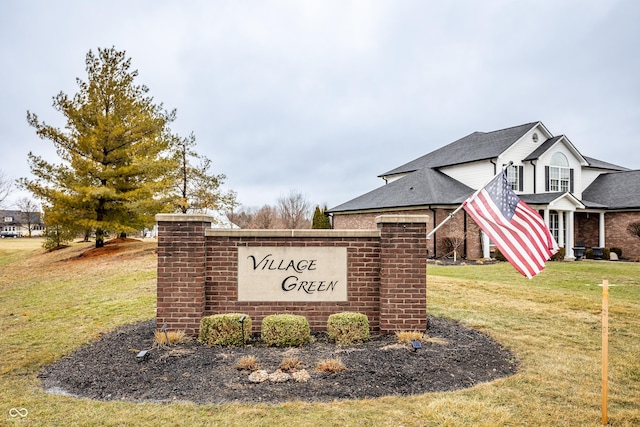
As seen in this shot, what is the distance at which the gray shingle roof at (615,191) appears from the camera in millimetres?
23609

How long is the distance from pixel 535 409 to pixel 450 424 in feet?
3.34

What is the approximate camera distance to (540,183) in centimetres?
2388

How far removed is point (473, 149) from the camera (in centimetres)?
2588

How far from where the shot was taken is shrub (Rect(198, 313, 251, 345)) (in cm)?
608

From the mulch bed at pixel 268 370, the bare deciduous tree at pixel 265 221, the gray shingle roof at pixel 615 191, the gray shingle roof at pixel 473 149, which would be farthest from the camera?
the bare deciduous tree at pixel 265 221

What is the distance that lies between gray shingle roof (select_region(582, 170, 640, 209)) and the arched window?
169cm

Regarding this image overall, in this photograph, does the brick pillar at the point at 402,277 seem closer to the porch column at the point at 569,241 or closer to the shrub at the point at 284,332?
the shrub at the point at 284,332

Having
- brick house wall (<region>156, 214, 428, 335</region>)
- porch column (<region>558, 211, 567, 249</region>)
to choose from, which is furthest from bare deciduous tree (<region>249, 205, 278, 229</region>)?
brick house wall (<region>156, 214, 428, 335</region>)

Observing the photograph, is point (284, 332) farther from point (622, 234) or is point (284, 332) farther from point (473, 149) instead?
point (622, 234)

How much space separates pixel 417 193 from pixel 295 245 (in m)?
17.7

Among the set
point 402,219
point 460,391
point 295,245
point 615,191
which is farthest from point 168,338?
point 615,191

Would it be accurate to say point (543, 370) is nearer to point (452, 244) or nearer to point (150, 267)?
point (150, 267)

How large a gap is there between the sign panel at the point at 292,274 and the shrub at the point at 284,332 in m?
0.60

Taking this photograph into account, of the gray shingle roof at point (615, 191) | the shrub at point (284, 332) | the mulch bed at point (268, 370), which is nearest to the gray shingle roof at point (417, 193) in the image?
the gray shingle roof at point (615, 191)
